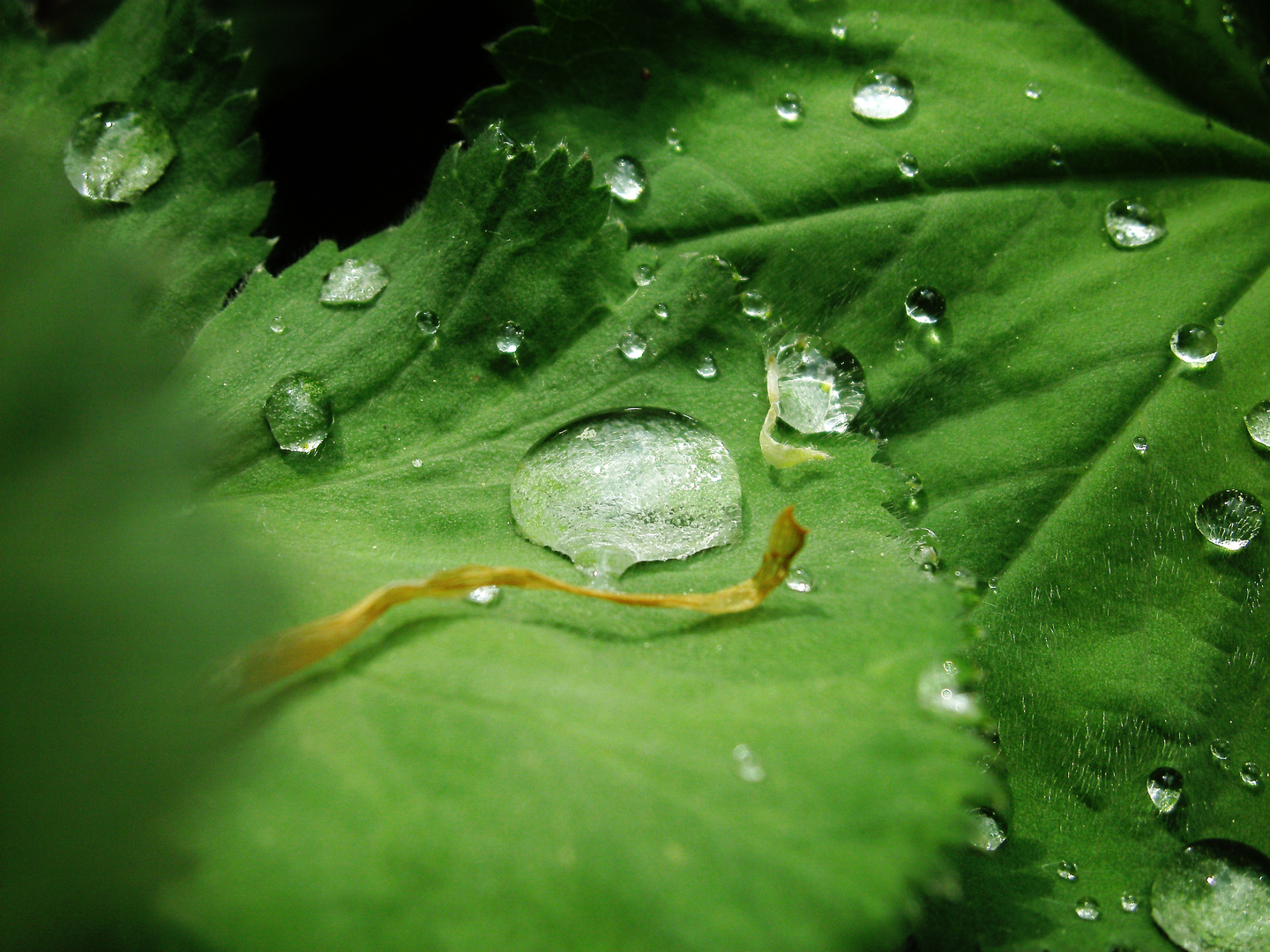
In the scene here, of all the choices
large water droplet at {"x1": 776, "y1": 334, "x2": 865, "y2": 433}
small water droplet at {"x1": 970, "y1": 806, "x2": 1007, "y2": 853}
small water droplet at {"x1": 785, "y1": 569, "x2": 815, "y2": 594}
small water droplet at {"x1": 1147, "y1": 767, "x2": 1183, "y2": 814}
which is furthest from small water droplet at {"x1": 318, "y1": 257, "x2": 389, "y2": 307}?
small water droplet at {"x1": 1147, "y1": 767, "x2": 1183, "y2": 814}

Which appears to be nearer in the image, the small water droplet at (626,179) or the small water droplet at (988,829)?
the small water droplet at (988,829)

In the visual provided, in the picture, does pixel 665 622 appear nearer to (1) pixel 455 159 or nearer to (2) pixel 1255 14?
(1) pixel 455 159

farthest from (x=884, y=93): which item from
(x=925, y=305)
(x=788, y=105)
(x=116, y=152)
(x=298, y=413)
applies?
(x=116, y=152)

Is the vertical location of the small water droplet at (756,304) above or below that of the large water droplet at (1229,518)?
above

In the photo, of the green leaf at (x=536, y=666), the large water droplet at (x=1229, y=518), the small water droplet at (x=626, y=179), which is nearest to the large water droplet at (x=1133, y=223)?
the large water droplet at (x=1229, y=518)

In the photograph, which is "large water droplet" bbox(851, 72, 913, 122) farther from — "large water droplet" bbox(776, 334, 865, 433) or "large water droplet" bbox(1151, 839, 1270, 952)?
"large water droplet" bbox(1151, 839, 1270, 952)

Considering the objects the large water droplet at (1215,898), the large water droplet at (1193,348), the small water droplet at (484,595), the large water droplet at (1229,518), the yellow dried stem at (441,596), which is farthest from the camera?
the large water droplet at (1193,348)

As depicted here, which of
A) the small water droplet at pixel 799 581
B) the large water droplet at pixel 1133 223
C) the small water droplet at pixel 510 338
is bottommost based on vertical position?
the small water droplet at pixel 799 581

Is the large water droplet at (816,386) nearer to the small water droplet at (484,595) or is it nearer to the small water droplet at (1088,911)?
the small water droplet at (484,595)

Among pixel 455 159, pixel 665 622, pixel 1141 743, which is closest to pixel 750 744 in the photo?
pixel 665 622
